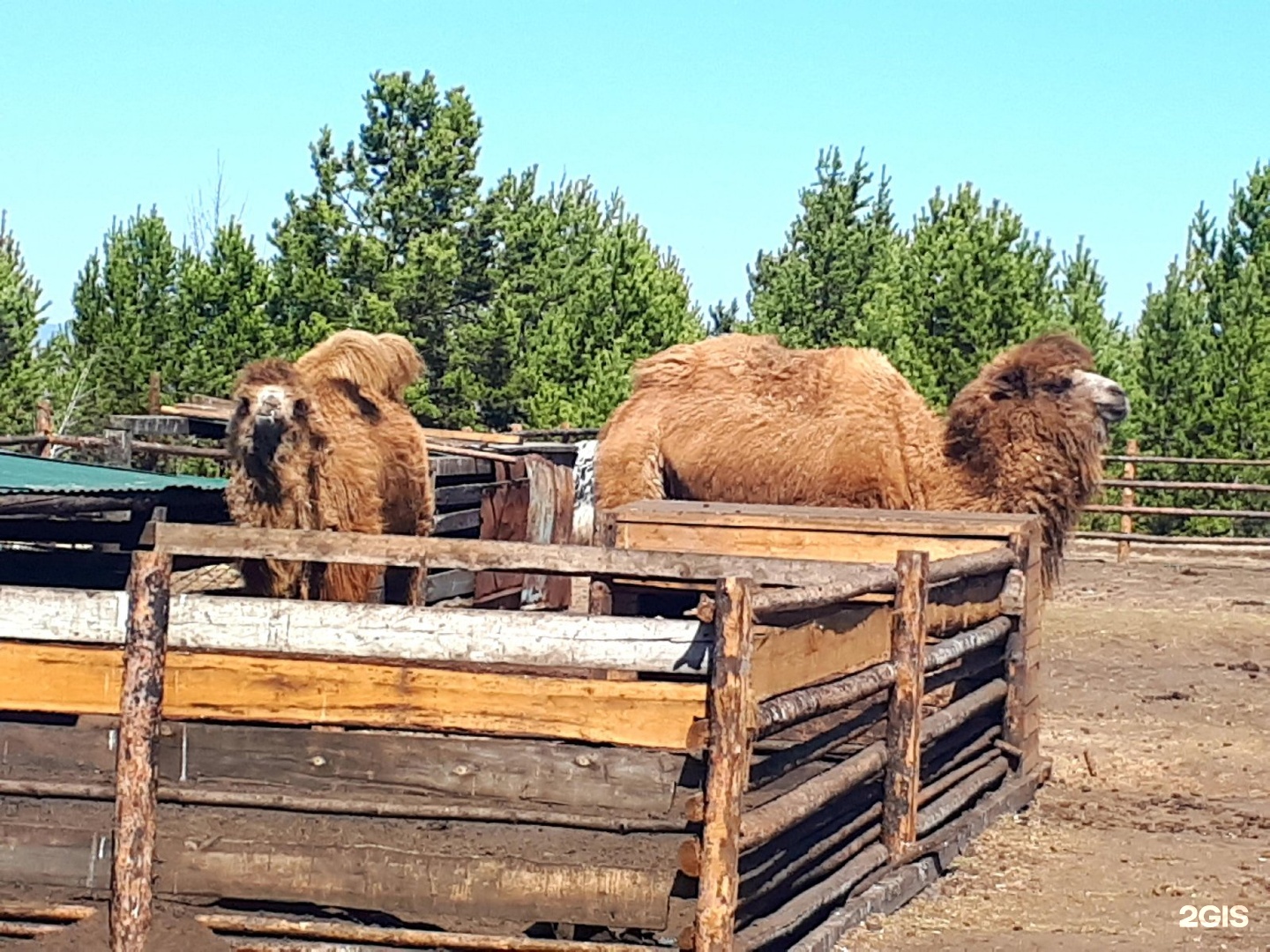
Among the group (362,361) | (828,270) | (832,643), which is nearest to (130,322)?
(828,270)

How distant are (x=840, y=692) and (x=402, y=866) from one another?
5.44 ft

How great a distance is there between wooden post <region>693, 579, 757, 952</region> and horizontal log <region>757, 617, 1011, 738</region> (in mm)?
250

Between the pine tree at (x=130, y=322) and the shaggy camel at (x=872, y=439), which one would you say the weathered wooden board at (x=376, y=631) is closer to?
the shaggy camel at (x=872, y=439)

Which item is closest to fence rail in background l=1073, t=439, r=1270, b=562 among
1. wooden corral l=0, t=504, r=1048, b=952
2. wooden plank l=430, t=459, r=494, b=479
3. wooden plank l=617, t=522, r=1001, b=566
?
wooden plank l=430, t=459, r=494, b=479

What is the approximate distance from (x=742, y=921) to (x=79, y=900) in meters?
1.84

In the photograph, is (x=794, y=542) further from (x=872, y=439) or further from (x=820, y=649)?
(x=872, y=439)

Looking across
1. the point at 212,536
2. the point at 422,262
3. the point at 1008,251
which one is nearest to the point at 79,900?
the point at 212,536

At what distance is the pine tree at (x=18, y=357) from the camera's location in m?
27.8

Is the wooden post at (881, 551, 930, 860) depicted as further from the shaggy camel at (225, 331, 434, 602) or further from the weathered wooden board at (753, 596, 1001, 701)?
the shaggy camel at (225, 331, 434, 602)

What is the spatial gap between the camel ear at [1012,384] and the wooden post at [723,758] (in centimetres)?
655

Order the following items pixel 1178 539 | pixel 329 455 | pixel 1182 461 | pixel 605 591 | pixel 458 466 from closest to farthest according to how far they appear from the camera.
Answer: pixel 605 591 → pixel 329 455 → pixel 458 466 → pixel 1182 461 → pixel 1178 539

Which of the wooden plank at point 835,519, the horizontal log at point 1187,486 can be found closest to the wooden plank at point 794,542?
the wooden plank at point 835,519

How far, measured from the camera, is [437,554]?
4746mm

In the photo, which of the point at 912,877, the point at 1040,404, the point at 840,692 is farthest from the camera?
the point at 1040,404
